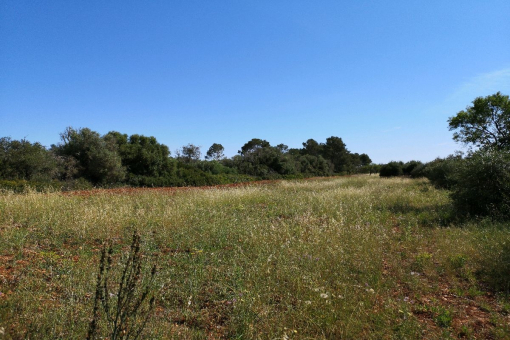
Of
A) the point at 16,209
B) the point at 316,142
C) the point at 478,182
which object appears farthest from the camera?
the point at 316,142

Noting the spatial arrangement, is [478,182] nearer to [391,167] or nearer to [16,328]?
[16,328]

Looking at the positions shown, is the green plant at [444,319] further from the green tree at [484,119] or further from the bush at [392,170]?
the bush at [392,170]

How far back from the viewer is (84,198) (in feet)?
30.0

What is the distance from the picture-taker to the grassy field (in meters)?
2.73

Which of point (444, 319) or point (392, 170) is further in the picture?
point (392, 170)

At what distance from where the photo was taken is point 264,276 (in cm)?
378

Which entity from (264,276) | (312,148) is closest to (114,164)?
(264,276)

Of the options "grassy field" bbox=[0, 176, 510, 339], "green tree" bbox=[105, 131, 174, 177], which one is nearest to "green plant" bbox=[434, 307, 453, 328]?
"grassy field" bbox=[0, 176, 510, 339]

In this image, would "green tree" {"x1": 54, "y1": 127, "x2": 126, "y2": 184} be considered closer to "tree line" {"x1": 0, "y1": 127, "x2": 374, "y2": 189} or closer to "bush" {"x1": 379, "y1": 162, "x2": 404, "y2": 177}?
"tree line" {"x1": 0, "y1": 127, "x2": 374, "y2": 189}

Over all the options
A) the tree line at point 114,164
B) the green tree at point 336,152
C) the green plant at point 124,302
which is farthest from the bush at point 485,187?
the green tree at point 336,152

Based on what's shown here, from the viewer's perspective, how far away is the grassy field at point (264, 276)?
2.73 m

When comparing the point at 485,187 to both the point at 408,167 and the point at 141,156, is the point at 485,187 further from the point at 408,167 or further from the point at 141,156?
the point at 408,167

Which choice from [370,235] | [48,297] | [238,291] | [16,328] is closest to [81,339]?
[16,328]

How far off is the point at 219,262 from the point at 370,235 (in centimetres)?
336
